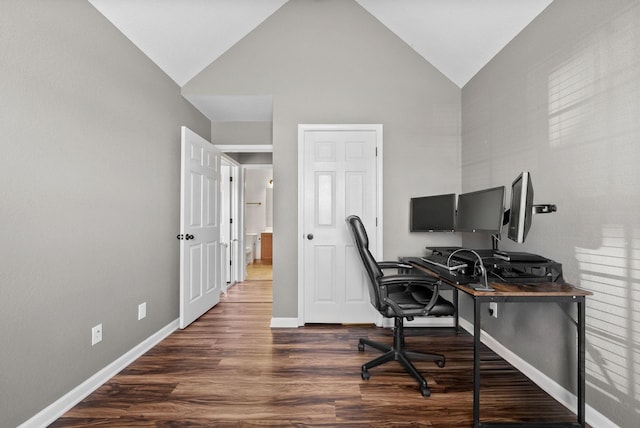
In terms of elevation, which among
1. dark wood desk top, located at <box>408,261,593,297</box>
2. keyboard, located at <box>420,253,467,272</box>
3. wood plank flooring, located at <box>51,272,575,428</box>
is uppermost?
keyboard, located at <box>420,253,467,272</box>

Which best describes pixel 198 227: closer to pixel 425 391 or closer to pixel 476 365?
pixel 425 391

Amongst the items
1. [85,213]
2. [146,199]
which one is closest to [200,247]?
[146,199]

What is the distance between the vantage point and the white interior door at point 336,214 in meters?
3.20

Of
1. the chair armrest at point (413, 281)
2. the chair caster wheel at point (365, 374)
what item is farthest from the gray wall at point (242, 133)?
the chair caster wheel at point (365, 374)

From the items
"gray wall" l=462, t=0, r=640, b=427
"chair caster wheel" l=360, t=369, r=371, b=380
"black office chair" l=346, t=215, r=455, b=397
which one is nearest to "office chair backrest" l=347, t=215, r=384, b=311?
"black office chair" l=346, t=215, r=455, b=397

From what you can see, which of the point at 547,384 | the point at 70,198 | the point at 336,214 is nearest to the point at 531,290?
the point at 547,384

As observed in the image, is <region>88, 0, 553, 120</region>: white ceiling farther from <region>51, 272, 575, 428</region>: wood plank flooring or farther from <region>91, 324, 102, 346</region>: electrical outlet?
<region>51, 272, 575, 428</region>: wood plank flooring

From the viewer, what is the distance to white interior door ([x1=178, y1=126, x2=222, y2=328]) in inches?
118

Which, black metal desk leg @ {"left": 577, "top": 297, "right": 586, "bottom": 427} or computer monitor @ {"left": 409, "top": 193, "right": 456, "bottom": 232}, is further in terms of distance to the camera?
computer monitor @ {"left": 409, "top": 193, "right": 456, "bottom": 232}

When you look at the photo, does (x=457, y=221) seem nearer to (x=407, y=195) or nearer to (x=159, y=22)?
(x=407, y=195)

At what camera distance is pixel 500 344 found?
2525 mm

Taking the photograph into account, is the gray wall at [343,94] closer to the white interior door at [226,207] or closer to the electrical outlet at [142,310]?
the electrical outlet at [142,310]

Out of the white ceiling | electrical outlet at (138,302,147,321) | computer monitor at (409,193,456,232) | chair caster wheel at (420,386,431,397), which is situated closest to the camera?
chair caster wheel at (420,386,431,397)

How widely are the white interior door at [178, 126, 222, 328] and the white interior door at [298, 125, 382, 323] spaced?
44.5 inches
